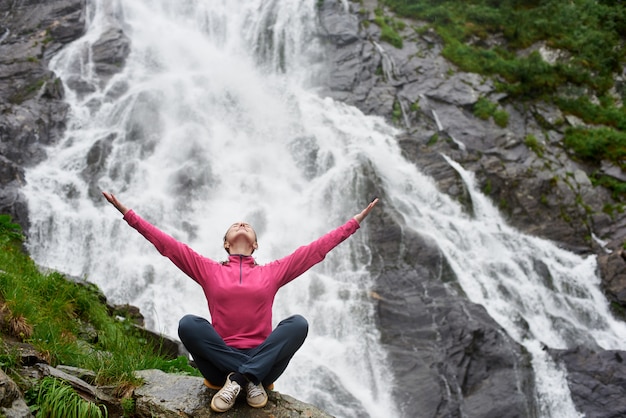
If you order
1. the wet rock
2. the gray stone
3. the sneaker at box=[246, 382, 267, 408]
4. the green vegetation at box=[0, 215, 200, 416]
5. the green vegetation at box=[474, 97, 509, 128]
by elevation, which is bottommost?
the wet rock

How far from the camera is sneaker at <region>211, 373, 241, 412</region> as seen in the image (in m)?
3.62

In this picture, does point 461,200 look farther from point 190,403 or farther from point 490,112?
point 190,403

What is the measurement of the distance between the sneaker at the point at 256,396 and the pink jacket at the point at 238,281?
0.32 metres

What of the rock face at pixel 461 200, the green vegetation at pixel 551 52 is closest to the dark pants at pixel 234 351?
the rock face at pixel 461 200

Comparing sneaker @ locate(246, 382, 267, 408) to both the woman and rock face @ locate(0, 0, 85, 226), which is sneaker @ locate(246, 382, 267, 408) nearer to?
the woman

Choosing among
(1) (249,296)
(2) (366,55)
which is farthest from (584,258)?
(1) (249,296)

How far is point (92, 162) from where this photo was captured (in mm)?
14445

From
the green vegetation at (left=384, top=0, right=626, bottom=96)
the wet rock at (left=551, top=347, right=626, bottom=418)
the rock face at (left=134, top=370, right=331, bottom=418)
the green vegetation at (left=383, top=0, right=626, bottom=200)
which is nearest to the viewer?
the rock face at (left=134, top=370, right=331, bottom=418)

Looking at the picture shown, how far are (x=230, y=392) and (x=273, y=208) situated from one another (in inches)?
412

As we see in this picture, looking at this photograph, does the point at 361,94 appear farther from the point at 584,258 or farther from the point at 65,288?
the point at 65,288

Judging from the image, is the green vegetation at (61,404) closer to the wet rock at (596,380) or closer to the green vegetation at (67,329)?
the green vegetation at (67,329)

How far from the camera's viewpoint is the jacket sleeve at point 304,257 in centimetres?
418

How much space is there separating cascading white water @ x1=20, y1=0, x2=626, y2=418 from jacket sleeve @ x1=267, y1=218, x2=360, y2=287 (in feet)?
17.4

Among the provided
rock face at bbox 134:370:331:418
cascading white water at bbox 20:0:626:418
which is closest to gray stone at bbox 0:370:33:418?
rock face at bbox 134:370:331:418
